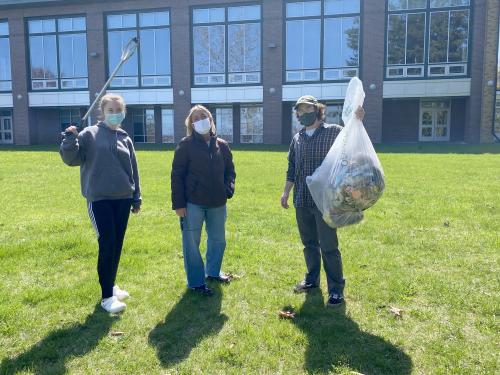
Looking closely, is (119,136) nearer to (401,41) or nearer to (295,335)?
(295,335)

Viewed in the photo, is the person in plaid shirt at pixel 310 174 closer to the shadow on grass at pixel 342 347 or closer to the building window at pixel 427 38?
the shadow on grass at pixel 342 347

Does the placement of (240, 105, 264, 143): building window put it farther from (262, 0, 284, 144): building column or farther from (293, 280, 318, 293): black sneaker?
(293, 280, 318, 293): black sneaker

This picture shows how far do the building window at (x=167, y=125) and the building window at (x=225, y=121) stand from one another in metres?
3.08

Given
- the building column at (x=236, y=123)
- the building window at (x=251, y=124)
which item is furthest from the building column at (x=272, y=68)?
the building column at (x=236, y=123)

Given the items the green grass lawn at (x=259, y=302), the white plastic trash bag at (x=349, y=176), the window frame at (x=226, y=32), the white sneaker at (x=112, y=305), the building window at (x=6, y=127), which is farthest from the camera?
the building window at (x=6, y=127)

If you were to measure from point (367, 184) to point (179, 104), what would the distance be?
1086 inches

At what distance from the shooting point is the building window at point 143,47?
3003 cm

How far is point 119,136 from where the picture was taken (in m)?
4.33

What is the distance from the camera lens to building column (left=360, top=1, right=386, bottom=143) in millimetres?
26953

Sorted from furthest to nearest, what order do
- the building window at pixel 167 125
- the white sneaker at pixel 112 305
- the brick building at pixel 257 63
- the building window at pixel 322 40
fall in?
the building window at pixel 167 125
the building window at pixel 322 40
the brick building at pixel 257 63
the white sneaker at pixel 112 305

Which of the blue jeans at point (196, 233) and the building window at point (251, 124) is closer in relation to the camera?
the blue jeans at point (196, 233)

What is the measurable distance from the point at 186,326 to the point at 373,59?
85.3ft

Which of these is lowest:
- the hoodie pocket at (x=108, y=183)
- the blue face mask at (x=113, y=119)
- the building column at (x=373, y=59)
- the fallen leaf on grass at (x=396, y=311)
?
the fallen leaf on grass at (x=396, y=311)

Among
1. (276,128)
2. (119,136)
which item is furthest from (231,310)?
(276,128)
